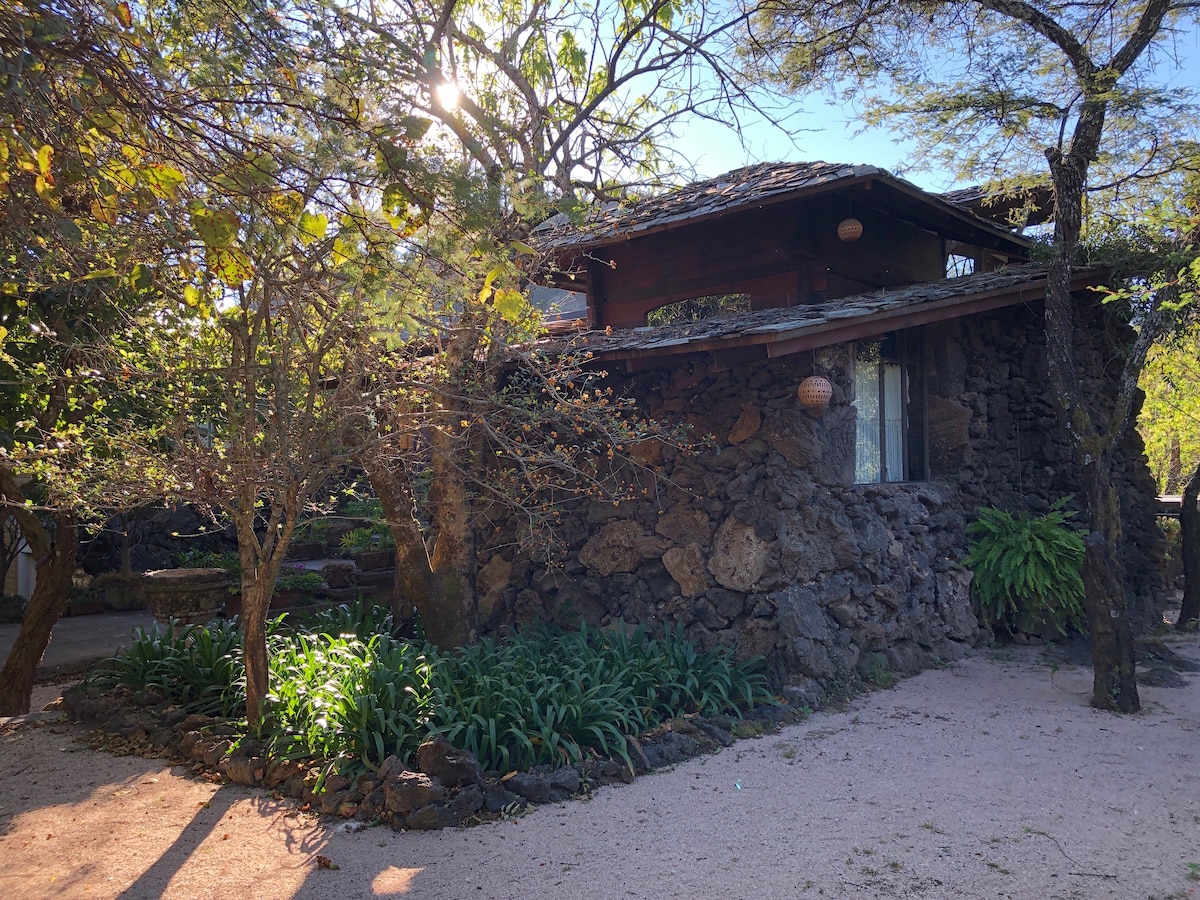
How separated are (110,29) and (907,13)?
300 inches

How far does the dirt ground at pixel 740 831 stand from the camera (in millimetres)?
3797

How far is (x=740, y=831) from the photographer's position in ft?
14.2

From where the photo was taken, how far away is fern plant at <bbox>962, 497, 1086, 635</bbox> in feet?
25.8

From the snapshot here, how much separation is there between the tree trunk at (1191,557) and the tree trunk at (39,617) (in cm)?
1123

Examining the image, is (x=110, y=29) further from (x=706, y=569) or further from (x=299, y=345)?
(x=706, y=569)

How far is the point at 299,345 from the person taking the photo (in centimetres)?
562

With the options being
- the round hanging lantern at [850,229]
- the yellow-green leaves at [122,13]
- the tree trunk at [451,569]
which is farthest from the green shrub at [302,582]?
the yellow-green leaves at [122,13]

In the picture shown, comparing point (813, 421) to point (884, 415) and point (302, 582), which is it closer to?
point (884, 415)

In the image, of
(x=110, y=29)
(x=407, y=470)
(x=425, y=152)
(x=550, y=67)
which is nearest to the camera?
(x=110, y=29)

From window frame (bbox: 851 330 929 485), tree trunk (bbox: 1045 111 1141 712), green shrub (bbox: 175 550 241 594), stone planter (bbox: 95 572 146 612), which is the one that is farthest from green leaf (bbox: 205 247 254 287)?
stone planter (bbox: 95 572 146 612)

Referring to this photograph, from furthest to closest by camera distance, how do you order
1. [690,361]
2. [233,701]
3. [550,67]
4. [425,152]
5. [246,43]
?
[550,67] → [690,361] → [233,701] → [425,152] → [246,43]

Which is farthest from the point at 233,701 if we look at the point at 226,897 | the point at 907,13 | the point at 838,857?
the point at 907,13

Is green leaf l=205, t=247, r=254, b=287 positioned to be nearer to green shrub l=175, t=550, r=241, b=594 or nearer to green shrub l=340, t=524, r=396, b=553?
green shrub l=340, t=524, r=396, b=553

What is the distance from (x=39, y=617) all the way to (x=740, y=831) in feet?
20.2
